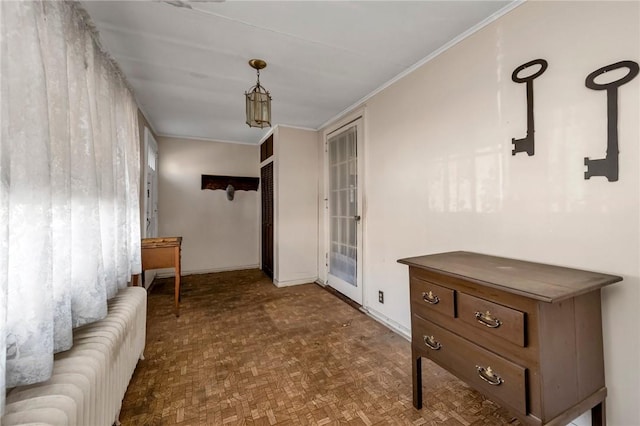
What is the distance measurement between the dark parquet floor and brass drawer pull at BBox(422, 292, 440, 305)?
654mm

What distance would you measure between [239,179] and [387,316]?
3539 millimetres

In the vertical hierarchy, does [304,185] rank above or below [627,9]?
below

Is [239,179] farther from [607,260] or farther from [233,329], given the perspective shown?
[607,260]

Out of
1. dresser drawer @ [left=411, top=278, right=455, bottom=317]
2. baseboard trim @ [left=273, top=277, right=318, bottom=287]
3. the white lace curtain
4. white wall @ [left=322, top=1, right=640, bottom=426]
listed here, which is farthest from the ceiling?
baseboard trim @ [left=273, top=277, right=318, bottom=287]

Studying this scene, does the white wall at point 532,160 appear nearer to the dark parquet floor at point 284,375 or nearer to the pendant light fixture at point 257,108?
the dark parquet floor at point 284,375

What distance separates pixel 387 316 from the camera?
2.61 metres

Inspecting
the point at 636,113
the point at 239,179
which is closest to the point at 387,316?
the point at 636,113

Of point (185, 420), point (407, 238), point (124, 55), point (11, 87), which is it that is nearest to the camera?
point (11, 87)

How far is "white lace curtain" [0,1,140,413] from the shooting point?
87 centimetres

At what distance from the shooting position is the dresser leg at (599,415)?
1204 mm

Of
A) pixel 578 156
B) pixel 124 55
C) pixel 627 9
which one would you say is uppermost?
pixel 124 55

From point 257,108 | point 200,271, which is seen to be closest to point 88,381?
point 257,108

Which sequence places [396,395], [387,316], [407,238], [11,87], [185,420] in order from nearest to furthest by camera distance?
1. [11,87]
2. [185,420]
3. [396,395]
4. [407,238]
5. [387,316]

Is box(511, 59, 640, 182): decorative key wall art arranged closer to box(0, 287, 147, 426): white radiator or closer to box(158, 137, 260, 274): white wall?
box(0, 287, 147, 426): white radiator
